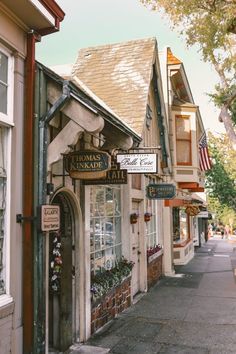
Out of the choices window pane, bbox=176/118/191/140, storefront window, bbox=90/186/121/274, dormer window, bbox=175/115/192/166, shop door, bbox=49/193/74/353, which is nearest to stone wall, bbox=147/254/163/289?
storefront window, bbox=90/186/121/274

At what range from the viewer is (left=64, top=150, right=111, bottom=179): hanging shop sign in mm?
→ 5590

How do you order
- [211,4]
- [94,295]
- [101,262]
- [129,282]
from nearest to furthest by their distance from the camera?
[94,295] < [101,262] < [129,282] < [211,4]

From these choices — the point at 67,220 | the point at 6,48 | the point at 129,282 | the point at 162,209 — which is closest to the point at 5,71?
the point at 6,48

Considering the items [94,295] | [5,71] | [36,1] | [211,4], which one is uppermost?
[211,4]

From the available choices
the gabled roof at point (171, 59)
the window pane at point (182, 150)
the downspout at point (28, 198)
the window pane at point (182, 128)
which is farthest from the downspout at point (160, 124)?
the downspout at point (28, 198)

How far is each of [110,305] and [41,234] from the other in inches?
145

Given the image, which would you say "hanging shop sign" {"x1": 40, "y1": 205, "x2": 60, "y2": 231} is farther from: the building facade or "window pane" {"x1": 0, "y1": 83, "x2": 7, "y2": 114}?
"window pane" {"x1": 0, "y1": 83, "x2": 7, "y2": 114}

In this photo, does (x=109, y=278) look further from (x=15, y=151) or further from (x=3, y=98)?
(x=3, y=98)

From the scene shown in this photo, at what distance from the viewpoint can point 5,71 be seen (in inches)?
189

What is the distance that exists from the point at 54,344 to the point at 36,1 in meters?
5.12

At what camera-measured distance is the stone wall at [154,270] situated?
11.8 m

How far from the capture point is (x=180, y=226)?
61.8 feet

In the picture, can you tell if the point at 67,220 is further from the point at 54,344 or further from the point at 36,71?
the point at 36,71

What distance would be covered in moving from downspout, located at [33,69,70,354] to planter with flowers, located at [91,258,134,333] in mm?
2217
